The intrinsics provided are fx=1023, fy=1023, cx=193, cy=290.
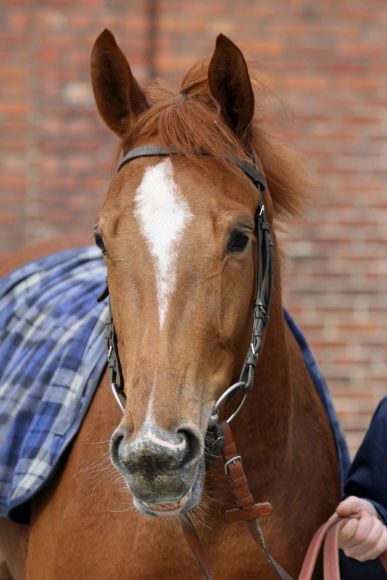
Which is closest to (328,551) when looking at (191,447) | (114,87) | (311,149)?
(191,447)

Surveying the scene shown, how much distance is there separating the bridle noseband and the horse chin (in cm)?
24

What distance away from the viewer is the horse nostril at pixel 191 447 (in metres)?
2.02

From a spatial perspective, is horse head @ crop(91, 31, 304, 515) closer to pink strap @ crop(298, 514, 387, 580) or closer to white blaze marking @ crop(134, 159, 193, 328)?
white blaze marking @ crop(134, 159, 193, 328)

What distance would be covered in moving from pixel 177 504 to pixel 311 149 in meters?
3.40

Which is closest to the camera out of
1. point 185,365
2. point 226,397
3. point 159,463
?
point 159,463

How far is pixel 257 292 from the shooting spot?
2393mm

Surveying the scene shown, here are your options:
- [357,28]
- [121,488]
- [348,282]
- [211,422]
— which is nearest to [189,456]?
[211,422]

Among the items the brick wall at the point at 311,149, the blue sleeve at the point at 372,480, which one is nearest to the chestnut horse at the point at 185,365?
the blue sleeve at the point at 372,480

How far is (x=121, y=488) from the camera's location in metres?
2.54

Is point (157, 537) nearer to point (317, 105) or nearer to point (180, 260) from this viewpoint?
point (180, 260)

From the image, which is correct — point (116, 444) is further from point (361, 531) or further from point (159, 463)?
point (361, 531)

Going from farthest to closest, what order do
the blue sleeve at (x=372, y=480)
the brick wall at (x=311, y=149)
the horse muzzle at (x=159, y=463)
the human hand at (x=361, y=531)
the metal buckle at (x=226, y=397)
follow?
the brick wall at (x=311, y=149)
the blue sleeve at (x=372, y=480)
the human hand at (x=361, y=531)
the metal buckle at (x=226, y=397)
the horse muzzle at (x=159, y=463)

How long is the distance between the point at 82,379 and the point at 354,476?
2.58 ft

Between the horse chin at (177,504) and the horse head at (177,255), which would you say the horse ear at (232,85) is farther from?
the horse chin at (177,504)
